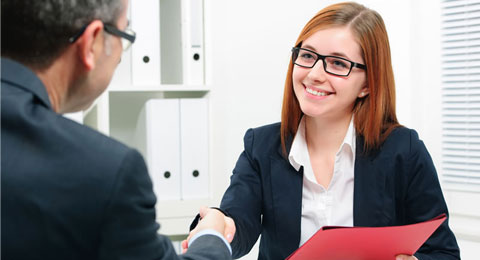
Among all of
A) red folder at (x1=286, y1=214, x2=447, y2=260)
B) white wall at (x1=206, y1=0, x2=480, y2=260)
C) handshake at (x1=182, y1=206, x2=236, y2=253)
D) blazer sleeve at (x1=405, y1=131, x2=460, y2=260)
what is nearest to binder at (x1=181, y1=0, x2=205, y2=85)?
white wall at (x1=206, y1=0, x2=480, y2=260)

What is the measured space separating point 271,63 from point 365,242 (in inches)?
60.1

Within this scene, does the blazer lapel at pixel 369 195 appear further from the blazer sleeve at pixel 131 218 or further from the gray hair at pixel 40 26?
the gray hair at pixel 40 26

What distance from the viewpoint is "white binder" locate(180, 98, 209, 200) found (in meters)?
2.11

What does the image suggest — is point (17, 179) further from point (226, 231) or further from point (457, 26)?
point (457, 26)

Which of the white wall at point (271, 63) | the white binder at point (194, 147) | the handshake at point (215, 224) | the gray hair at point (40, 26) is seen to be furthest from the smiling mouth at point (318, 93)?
the white wall at point (271, 63)

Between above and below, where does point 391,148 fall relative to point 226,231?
above

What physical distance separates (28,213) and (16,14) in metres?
0.27

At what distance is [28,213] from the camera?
0.67m

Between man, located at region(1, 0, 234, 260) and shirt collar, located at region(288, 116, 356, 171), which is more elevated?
man, located at region(1, 0, 234, 260)

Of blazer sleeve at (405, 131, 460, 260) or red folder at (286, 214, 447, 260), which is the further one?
blazer sleeve at (405, 131, 460, 260)

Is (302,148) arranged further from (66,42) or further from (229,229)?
(66,42)

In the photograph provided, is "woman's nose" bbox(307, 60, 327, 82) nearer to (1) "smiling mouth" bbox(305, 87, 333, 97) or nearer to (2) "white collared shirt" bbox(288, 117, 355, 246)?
(1) "smiling mouth" bbox(305, 87, 333, 97)

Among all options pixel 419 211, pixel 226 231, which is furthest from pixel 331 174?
pixel 226 231

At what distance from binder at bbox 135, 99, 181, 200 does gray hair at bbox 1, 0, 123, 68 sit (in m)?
1.30
